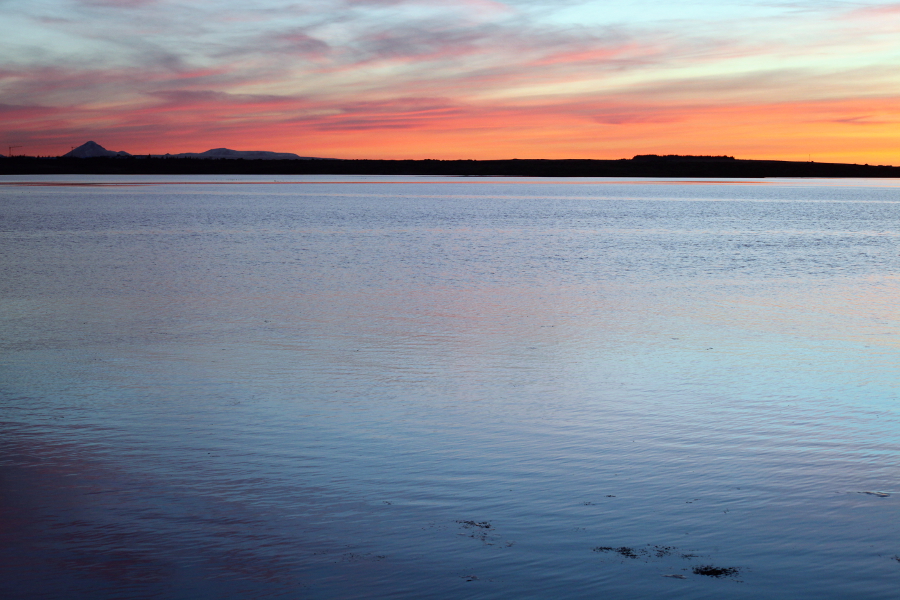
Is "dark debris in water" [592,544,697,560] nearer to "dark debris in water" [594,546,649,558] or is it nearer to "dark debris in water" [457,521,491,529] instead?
"dark debris in water" [594,546,649,558]

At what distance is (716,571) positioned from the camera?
4.48 meters

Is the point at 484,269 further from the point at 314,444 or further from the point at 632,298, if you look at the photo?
the point at 314,444

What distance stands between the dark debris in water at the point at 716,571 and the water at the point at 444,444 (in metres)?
0.05

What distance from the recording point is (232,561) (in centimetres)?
→ 455

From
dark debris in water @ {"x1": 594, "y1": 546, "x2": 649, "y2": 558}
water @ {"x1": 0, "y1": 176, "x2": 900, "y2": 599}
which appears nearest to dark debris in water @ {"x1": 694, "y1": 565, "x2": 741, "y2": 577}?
water @ {"x1": 0, "y1": 176, "x2": 900, "y2": 599}

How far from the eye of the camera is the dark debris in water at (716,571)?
4448mm

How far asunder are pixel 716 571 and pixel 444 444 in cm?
270

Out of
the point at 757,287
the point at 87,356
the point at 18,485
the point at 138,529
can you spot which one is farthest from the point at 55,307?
the point at 757,287

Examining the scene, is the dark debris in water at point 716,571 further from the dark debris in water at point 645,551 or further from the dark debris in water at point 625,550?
the dark debris in water at point 625,550

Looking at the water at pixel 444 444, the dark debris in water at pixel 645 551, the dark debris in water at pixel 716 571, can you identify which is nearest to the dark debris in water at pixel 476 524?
the water at pixel 444 444

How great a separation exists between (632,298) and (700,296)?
1593 mm

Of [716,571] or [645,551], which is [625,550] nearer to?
[645,551]

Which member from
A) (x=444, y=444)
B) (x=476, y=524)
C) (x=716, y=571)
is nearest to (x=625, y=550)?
(x=716, y=571)

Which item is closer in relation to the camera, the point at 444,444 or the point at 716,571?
the point at 716,571
